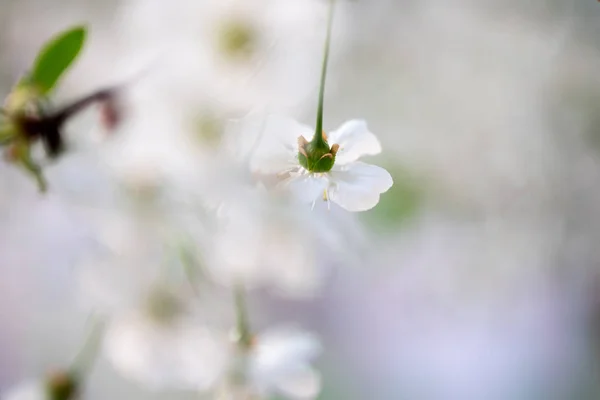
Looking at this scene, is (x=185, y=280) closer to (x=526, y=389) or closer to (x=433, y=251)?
(x=433, y=251)

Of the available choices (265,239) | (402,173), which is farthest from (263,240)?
(402,173)

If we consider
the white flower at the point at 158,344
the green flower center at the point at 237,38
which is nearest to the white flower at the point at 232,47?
the green flower center at the point at 237,38

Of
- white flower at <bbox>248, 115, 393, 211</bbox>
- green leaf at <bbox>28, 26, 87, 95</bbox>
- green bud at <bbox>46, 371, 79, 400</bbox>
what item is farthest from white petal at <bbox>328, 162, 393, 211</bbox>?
green bud at <bbox>46, 371, 79, 400</bbox>

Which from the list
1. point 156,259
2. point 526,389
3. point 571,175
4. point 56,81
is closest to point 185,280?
point 156,259

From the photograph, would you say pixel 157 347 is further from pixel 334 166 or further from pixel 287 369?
pixel 334 166

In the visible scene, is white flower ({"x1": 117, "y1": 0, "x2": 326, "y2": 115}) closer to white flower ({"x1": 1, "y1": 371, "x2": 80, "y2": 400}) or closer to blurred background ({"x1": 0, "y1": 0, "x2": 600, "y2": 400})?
blurred background ({"x1": 0, "y1": 0, "x2": 600, "y2": 400})
